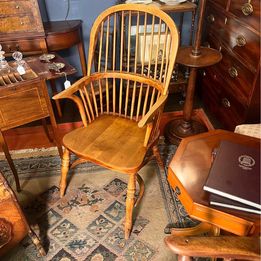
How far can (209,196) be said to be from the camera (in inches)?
36.7

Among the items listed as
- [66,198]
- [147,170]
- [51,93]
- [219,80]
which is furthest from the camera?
[51,93]

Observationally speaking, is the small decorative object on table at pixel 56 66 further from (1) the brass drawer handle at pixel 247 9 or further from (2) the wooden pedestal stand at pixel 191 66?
(1) the brass drawer handle at pixel 247 9

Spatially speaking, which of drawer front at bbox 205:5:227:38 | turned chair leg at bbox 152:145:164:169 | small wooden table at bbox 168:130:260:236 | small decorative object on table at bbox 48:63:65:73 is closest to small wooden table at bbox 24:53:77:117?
small decorative object on table at bbox 48:63:65:73

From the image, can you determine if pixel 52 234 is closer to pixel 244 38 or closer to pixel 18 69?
pixel 18 69

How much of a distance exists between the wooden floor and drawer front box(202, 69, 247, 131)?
0.43 feet

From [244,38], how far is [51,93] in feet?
6.11

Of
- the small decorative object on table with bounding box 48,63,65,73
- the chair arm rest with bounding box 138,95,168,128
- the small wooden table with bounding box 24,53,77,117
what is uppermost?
the small decorative object on table with bounding box 48,63,65,73

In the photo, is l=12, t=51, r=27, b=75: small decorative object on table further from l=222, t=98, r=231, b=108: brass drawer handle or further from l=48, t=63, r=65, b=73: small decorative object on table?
l=222, t=98, r=231, b=108: brass drawer handle

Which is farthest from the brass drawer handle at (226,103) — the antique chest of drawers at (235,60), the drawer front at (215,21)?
the drawer front at (215,21)

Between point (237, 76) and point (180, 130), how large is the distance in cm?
59

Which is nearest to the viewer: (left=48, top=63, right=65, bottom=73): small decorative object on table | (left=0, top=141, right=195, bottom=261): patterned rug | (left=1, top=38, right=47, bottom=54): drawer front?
(left=0, top=141, right=195, bottom=261): patterned rug

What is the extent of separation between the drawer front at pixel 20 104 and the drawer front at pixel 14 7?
0.75 meters

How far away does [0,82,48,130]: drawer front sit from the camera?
140 cm

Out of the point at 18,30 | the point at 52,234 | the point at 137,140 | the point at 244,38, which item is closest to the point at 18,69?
the point at 18,30
